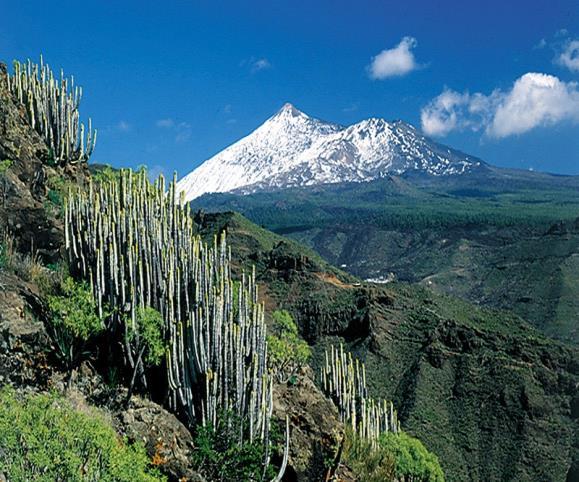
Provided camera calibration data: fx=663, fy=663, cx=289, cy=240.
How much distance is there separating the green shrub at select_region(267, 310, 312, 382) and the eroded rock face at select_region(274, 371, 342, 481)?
4.14 feet

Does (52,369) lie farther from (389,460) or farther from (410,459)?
(410,459)

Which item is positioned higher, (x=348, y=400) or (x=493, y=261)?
(x=493, y=261)

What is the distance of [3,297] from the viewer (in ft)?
71.1

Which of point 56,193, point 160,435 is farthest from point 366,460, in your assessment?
point 56,193

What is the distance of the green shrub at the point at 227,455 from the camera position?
2198 cm

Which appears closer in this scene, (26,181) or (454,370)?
(26,181)

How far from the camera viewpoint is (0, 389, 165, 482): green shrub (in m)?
14.0

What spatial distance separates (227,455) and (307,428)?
16.5 ft

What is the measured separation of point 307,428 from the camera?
86.9 feet

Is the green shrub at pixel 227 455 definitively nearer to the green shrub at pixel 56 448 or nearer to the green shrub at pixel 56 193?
the green shrub at pixel 56 448

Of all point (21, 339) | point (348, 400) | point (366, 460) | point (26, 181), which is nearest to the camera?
point (21, 339)

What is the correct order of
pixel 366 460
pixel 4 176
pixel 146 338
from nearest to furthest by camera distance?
pixel 146 338, pixel 366 460, pixel 4 176

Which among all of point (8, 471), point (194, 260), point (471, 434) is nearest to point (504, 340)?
point (471, 434)

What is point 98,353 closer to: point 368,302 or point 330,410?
point 330,410
